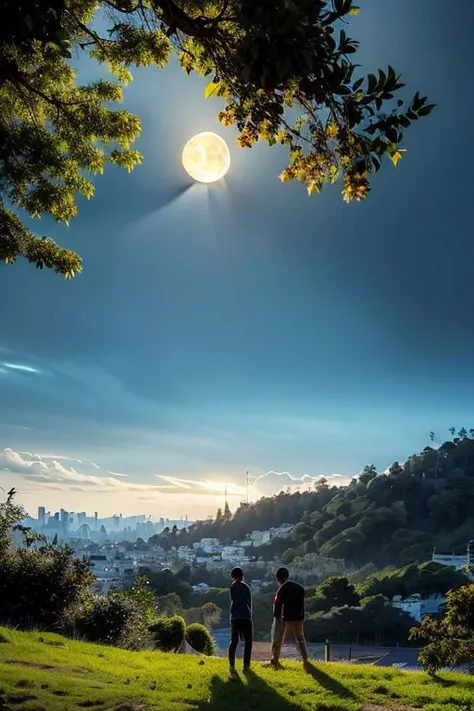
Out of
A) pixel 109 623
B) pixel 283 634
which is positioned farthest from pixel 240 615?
pixel 109 623

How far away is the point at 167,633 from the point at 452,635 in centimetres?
835

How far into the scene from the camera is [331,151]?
6957mm

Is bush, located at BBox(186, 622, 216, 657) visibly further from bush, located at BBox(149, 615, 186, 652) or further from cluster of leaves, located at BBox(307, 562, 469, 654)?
cluster of leaves, located at BBox(307, 562, 469, 654)

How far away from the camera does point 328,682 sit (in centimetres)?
982

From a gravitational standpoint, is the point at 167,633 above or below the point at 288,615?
below

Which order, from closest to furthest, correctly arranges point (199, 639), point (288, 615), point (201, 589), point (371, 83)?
1. point (371, 83)
2. point (288, 615)
3. point (199, 639)
4. point (201, 589)

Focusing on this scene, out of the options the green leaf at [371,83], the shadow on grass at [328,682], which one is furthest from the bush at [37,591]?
the green leaf at [371,83]

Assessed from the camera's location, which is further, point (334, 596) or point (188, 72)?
point (334, 596)

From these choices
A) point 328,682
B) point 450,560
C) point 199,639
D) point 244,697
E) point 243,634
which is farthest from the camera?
point 450,560

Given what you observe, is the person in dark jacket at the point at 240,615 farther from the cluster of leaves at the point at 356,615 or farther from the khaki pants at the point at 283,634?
the cluster of leaves at the point at 356,615

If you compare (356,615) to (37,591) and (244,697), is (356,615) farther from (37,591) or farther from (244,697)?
(244,697)

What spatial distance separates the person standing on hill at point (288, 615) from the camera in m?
11.1

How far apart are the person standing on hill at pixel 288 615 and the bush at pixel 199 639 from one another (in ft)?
23.8

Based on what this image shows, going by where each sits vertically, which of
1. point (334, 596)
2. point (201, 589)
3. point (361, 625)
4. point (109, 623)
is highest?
point (109, 623)
